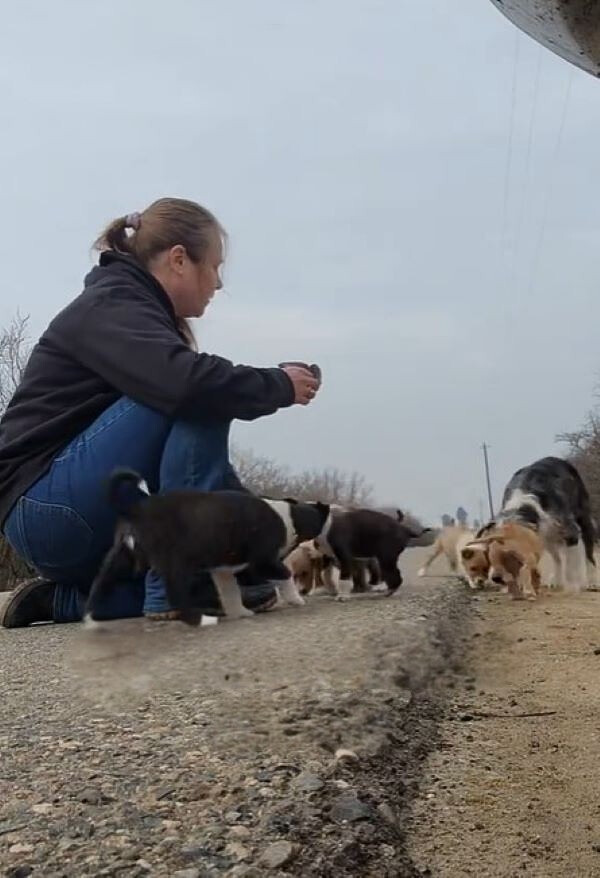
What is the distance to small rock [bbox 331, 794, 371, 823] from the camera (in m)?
1.05

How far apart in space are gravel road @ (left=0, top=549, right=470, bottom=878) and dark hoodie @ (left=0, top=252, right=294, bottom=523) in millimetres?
150

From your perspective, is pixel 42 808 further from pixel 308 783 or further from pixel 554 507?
pixel 554 507

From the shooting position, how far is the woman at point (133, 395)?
0.64 meters

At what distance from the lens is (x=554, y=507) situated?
1.03m

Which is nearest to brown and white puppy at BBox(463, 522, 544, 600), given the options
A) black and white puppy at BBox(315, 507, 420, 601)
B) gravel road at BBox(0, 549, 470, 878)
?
gravel road at BBox(0, 549, 470, 878)

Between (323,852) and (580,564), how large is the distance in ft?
1.67

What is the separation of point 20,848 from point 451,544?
17.9 inches

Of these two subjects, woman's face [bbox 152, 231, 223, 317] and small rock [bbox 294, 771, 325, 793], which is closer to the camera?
woman's face [bbox 152, 231, 223, 317]

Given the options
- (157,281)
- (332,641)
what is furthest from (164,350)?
(332,641)

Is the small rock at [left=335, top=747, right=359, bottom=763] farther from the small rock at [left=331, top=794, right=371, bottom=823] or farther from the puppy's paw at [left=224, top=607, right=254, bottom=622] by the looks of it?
the puppy's paw at [left=224, top=607, right=254, bottom=622]

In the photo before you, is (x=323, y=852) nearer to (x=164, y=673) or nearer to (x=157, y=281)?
(x=164, y=673)

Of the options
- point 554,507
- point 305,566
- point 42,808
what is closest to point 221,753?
point 42,808

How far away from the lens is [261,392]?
0.65 meters

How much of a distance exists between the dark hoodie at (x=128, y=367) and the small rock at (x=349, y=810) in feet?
1.69
